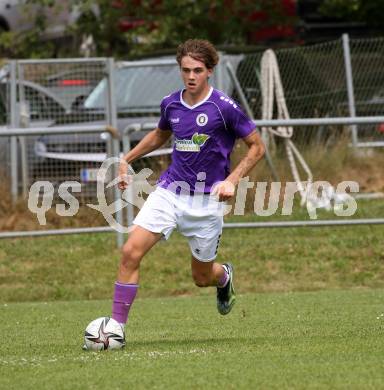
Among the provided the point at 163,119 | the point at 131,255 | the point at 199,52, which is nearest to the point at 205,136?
the point at 163,119

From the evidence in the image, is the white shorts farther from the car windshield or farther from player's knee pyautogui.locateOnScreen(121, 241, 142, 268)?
the car windshield

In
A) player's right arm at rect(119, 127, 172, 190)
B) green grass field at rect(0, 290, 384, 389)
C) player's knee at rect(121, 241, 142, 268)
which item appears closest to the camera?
green grass field at rect(0, 290, 384, 389)

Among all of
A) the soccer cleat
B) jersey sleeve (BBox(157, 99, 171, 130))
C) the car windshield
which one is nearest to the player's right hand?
jersey sleeve (BBox(157, 99, 171, 130))

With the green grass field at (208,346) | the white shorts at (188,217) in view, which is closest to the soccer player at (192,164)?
the white shorts at (188,217)

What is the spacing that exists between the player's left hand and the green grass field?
0.95m

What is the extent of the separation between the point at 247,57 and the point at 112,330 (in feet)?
31.2

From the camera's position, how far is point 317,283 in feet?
42.3

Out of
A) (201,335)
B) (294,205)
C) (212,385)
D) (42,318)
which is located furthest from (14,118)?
(212,385)

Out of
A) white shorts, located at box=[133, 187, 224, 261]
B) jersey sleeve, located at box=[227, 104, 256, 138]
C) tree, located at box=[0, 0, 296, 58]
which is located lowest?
white shorts, located at box=[133, 187, 224, 261]

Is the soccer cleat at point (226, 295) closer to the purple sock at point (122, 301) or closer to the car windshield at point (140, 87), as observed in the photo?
the purple sock at point (122, 301)

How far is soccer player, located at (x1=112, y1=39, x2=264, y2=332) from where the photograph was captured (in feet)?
26.0

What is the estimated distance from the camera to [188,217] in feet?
27.0

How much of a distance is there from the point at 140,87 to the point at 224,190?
8.56 meters

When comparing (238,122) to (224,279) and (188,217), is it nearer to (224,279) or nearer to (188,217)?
(188,217)
